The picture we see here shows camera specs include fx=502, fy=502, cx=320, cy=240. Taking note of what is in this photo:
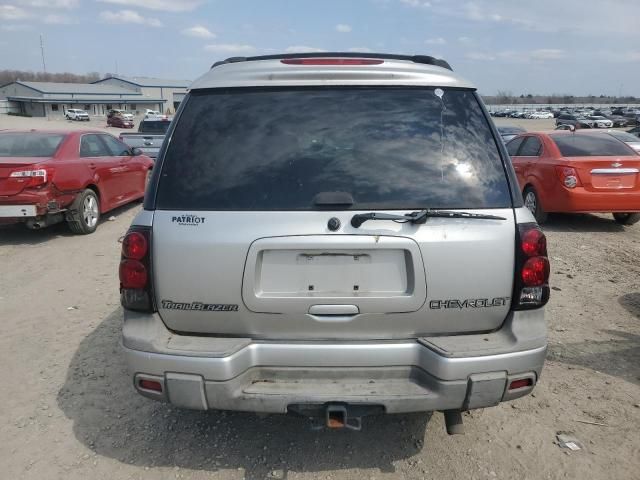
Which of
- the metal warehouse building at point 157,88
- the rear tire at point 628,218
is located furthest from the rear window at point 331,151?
the metal warehouse building at point 157,88

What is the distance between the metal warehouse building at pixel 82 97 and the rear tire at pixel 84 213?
3275 inches

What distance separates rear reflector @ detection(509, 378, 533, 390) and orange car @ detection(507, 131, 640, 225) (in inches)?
244

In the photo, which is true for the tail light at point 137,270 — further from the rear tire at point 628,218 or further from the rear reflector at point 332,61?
the rear tire at point 628,218

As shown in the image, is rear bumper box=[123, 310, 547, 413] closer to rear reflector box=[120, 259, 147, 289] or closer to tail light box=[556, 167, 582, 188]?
rear reflector box=[120, 259, 147, 289]

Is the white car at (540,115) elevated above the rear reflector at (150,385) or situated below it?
below

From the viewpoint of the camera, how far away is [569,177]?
25.6 feet

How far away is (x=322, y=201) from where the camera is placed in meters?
2.35

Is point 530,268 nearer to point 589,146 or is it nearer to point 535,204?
point 535,204

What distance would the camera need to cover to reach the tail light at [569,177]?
25.5 feet

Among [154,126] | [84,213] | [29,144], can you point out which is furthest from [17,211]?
[154,126]

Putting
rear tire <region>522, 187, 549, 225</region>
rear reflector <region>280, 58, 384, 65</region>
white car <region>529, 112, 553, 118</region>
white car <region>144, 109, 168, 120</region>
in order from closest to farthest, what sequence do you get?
rear reflector <region>280, 58, 384, 65</region> → rear tire <region>522, 187, 549, 225</region> → white car <region>144, 109, 168, 120</region> → white car <region>529, 112, 553, 118</region>

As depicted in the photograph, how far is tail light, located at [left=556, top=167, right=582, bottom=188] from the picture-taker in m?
7.77

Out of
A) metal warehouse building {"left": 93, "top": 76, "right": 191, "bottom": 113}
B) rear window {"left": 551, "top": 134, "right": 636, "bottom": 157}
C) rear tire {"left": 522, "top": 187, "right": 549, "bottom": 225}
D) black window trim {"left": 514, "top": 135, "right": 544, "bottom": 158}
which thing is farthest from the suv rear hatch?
metal warehouse building {"left": 93, "top": 76, "right": 191, "bottom": 113}

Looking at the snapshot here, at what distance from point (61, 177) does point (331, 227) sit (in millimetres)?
6302
